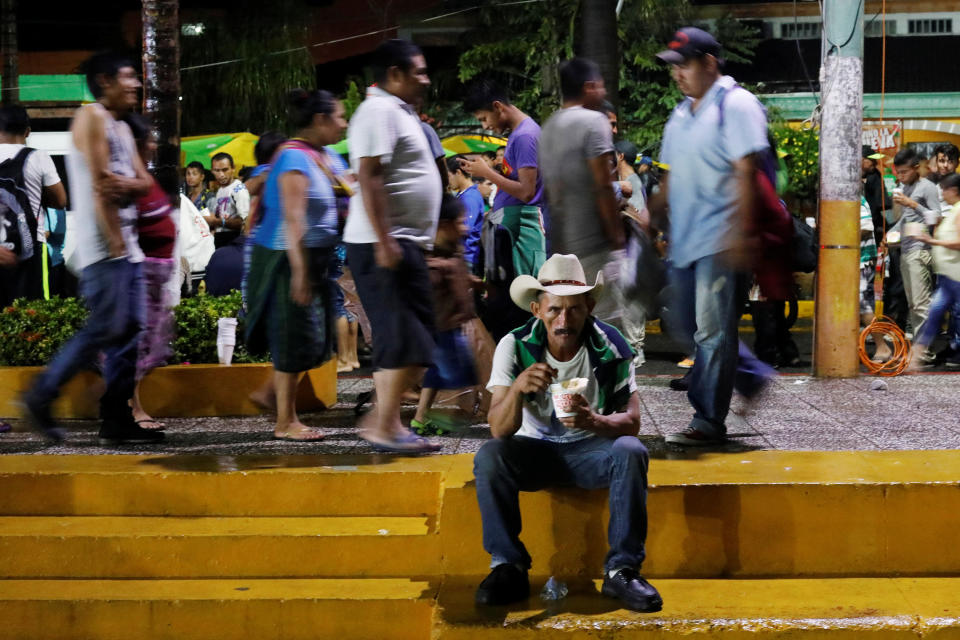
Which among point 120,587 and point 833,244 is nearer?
point 120,587

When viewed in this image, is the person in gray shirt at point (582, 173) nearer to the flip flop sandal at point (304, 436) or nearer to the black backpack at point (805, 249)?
the flip flop sandal at point (304, 436)

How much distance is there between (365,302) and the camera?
567 centimetres

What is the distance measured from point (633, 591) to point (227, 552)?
1747mm

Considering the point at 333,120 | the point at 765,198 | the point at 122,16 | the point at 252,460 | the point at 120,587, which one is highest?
the point at 122,16

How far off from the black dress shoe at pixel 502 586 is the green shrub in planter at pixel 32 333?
3.92 m

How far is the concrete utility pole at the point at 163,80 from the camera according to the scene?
28.3 ft

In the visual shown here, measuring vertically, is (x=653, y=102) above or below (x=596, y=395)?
above

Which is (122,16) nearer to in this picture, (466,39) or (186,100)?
(186,100)

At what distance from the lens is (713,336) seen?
5699 mm

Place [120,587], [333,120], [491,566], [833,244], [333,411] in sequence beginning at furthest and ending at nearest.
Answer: [833,244] → [333,411] → [333,120] → [120,587] → [491,566]

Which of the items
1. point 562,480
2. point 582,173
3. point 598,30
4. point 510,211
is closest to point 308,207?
point 510,211

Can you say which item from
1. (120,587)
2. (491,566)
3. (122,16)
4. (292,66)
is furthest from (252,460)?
(122,16)

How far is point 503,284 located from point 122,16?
22822 mm

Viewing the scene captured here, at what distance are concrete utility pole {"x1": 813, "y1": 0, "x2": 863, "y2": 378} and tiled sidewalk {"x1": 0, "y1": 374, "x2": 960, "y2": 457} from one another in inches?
19.3
